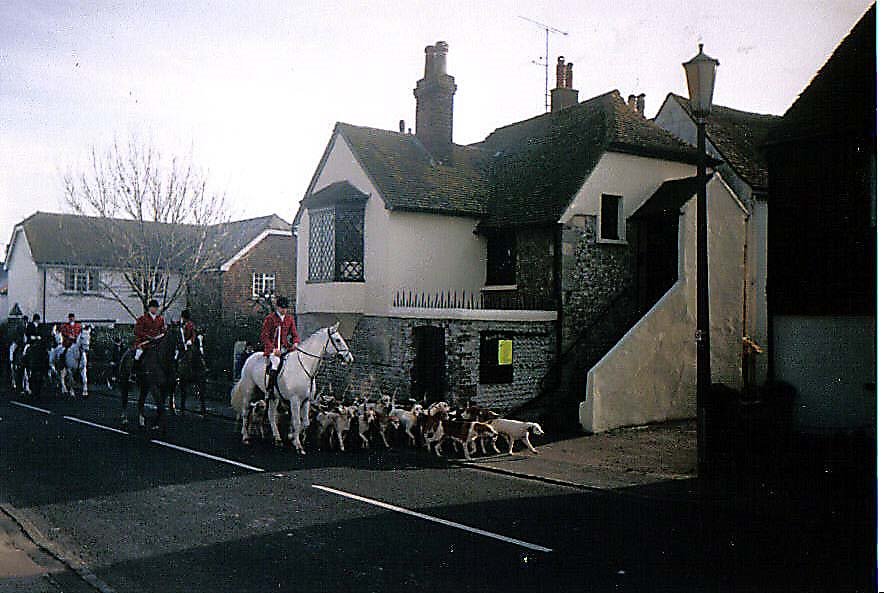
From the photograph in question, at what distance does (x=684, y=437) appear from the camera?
42.4 ft

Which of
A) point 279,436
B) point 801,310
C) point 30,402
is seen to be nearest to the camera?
point 801,310

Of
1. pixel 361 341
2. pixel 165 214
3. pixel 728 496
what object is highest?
pixel 165 214

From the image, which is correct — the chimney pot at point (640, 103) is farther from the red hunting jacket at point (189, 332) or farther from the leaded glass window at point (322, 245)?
the red hunting jacket at point (189, 332)

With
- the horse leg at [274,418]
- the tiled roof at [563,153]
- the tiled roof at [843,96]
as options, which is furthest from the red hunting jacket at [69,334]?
the tiled roof at [843,96]

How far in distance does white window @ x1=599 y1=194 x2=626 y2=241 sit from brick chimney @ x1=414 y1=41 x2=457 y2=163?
391cm

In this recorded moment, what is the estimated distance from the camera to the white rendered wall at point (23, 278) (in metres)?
13.8

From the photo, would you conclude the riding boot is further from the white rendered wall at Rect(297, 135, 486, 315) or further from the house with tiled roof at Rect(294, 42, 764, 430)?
the white rendered wall at Rect(297, 135, 486, 315)

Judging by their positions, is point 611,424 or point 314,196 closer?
point 611,424

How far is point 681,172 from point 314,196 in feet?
24.2

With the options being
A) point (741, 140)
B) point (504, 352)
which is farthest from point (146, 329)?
point (741, 140)

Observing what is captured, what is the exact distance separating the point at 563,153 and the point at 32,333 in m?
10.7

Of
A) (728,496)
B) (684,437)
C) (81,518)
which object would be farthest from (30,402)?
(728,496)

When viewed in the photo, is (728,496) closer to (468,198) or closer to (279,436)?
(279,436)

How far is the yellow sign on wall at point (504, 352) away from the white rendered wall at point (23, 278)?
7.83 m
